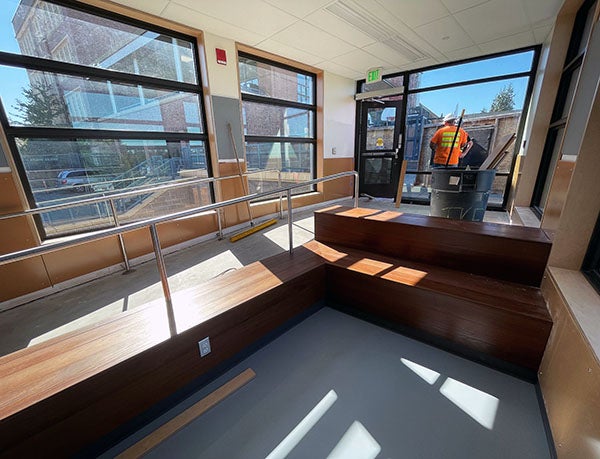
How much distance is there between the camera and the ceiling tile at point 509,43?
3354 mm

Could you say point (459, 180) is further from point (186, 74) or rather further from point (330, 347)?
point (186, 74)

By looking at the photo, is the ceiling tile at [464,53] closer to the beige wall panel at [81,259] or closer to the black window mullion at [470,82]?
the black window mullion at [470,82]

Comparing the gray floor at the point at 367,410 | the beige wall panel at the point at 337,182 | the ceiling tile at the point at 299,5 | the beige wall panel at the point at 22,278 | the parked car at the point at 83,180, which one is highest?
the ceiling tile at the point at 299,5

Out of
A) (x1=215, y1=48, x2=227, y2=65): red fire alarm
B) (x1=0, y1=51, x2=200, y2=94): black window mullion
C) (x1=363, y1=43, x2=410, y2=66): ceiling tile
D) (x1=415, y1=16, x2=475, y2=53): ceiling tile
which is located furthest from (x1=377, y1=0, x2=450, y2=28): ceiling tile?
(x1=0, y1=51, x2=200, y2=94): black window mullion

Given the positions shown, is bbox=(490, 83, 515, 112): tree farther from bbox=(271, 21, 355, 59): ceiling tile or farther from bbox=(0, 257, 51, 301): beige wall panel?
bbox=(0, 257, 51, 301): beige wall panel

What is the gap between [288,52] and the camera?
147 inches

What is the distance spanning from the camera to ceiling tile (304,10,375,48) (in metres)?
2.73

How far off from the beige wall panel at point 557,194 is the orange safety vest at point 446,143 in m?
2.13

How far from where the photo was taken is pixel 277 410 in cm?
125

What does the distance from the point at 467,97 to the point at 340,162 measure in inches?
97.1

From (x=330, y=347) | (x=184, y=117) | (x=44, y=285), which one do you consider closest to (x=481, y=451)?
(x=330, y=347)

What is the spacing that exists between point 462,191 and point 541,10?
215cm

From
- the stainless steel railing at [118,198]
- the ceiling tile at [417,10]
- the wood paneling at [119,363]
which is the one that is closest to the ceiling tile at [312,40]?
the ceiling tile at [417,10]

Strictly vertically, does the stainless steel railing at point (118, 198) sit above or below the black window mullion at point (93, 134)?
below
